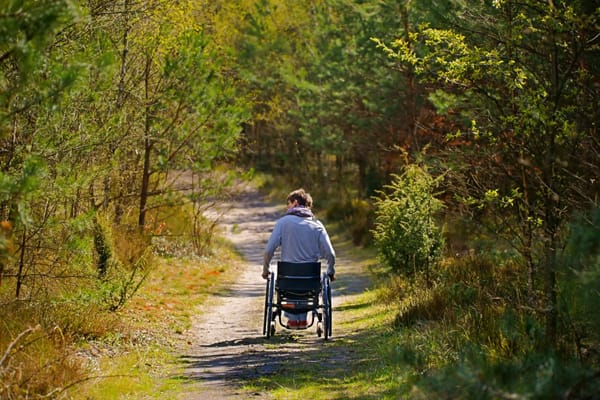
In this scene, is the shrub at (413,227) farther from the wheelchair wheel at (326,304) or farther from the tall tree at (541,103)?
the tall tree at (541,103)

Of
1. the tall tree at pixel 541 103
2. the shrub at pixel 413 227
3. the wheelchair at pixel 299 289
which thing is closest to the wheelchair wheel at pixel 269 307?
the wheelchair at pixel 299 289

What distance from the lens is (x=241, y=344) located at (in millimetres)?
11031

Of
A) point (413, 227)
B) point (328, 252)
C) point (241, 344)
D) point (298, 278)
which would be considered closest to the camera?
point (298, 278)

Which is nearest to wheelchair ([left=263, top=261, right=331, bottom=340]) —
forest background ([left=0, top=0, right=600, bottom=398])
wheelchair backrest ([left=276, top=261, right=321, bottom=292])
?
wheelchair backrest ([left=276, top=261, right=321, bottom=292])

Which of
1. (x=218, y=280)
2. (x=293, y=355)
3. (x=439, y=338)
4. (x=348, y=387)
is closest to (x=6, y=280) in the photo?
(x=293, y=355)

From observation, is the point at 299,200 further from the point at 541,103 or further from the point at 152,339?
the point at 541,103

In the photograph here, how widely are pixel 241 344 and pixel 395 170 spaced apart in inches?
540

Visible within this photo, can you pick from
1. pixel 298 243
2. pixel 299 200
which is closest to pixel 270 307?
pixel 298 243

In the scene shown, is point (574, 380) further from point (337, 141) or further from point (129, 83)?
point (337, 141)

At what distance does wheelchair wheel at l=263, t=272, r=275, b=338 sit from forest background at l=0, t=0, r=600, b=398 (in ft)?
5.40

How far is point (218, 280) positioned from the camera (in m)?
18.5

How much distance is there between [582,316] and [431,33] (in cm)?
338

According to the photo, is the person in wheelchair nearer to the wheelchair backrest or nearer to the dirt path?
the wheelchair backrest

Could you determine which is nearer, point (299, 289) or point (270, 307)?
point (299, 289)
